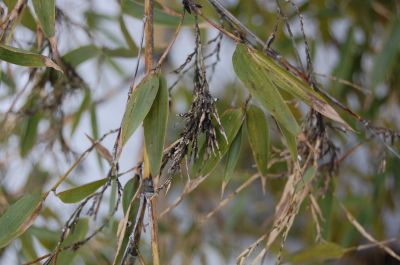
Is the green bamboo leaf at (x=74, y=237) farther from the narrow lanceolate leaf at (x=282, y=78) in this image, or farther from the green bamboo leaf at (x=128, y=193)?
the narrow lanceolate leaf at (x=282, y=78)

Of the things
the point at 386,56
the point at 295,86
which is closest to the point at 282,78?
the point at 295,86

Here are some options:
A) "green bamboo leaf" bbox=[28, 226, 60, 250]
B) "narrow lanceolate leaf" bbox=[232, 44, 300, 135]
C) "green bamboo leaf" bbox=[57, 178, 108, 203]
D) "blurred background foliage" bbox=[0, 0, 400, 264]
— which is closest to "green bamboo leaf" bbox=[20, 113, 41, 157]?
"blurred background foliage" bbox=[0, 0, 400, 264]

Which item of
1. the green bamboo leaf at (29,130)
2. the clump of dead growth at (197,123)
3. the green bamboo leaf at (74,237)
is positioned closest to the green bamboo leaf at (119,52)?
the green bamboo leaf at (29,130)

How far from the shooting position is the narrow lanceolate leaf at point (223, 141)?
1.90 ft

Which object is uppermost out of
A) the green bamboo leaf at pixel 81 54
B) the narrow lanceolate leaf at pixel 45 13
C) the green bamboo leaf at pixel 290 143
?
the green bamboo leaf at pixel 81 54

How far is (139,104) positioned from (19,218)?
0.15 m

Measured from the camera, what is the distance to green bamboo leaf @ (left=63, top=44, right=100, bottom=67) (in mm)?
815

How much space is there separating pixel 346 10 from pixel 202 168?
0.76 m

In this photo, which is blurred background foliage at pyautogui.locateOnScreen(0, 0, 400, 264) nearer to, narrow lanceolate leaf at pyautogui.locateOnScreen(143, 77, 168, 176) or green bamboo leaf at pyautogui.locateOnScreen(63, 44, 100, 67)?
green bamboo leaf at pyautogui.locateOnScreen(63, 44, 100, 67)

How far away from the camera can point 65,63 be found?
2.52ft

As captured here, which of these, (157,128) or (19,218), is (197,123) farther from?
(19,218)

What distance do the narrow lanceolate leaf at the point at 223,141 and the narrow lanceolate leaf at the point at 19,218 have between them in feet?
0.43

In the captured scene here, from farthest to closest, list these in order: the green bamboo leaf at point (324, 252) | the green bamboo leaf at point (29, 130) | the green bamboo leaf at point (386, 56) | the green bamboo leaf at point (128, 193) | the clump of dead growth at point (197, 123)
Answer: the green bamboo leaf at point (386, 56)
the green bamboo leaf at point (29, 130)
the green bamboo leaf at point (324, 252)
the green bamboo leaf at point (128, 193)
the clump of dead growth at point (197, 123)

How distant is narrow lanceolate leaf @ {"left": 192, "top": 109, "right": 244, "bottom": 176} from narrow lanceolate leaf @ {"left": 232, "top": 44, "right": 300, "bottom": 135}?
0.18 ft
